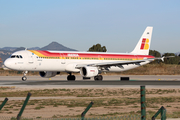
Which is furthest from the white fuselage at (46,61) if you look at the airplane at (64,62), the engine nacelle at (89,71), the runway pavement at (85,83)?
the runway pavement at (85,83)

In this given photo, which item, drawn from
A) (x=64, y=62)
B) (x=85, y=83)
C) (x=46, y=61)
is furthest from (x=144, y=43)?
(x=85, y=83)

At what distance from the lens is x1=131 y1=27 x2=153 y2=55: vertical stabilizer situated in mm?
54628

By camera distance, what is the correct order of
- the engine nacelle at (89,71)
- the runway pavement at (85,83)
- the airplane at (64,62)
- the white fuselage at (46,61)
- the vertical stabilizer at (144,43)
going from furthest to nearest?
the vertical stabilizer at (144,43) → the engine nacelle at (89,71) → the airplane at (64,62) → the white fuselage at (46,61) → the runway pavement at (85,83)

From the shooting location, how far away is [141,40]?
55594mm

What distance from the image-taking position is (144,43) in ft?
182

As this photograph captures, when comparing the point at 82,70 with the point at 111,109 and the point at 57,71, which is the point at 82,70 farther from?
the point at 111,109

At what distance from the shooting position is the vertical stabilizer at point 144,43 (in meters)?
54.6

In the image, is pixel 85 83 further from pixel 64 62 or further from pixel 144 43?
pixel 144 43

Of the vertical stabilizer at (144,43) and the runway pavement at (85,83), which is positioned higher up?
the vertical stabilizer at (144,43)

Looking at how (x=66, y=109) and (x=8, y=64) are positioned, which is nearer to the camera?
(x=66, y=109)

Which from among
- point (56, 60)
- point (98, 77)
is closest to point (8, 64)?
point (56, 60)

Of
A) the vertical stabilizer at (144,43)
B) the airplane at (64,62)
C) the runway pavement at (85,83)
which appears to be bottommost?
the runway pavement at (85,83)

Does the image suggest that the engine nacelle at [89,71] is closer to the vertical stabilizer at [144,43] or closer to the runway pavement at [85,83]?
the runway pavement at [85,83]

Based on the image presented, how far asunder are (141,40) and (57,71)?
1800cm
